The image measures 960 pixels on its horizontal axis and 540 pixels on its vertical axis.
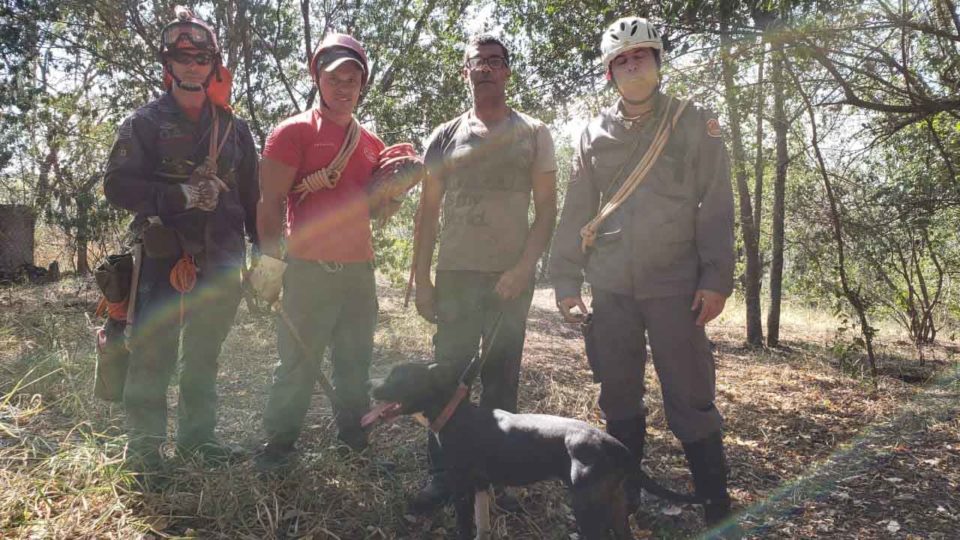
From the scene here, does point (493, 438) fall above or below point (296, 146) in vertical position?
below

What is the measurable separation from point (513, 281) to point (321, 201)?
1035mm

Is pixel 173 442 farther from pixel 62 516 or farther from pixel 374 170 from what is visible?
pixel 374 170

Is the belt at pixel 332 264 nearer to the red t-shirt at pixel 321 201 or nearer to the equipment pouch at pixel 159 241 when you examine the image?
the red t-shirt at pixel 321 201

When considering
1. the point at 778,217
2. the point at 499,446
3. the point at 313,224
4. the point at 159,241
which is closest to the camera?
the point at 499,446

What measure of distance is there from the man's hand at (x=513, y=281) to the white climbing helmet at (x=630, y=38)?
1.05 metres

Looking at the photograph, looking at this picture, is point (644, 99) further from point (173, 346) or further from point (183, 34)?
point (173, 346)

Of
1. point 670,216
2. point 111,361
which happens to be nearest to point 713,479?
point 670,216

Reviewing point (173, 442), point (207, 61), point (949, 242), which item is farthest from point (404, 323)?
point (949, 242)

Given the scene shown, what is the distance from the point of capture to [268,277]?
2771 millimetres

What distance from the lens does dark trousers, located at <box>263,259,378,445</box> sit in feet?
9.30

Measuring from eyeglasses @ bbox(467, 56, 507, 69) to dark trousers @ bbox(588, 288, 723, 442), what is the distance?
1180 mm

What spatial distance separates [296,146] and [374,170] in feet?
1.35

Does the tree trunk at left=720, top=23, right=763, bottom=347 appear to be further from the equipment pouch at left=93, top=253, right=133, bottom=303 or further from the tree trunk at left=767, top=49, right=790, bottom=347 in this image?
the equipment pouch at left=93, top=253, right=133, bottom=303

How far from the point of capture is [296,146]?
109 inches
